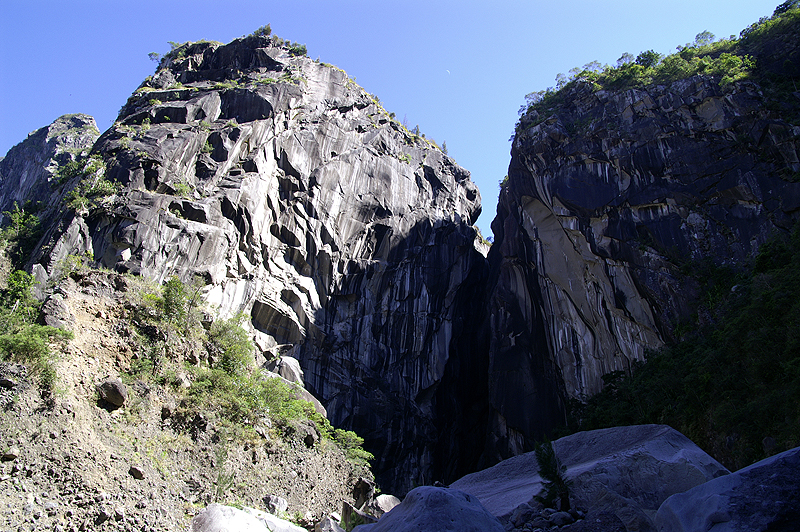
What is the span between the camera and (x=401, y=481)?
102 ft

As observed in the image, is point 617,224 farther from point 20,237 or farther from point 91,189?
point 20,237

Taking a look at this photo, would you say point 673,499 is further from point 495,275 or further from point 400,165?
point 400,165

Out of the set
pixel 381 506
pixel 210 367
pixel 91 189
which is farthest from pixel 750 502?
pixel 91 189

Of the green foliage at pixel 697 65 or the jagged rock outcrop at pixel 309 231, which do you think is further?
the green foliage at pixel 697 65

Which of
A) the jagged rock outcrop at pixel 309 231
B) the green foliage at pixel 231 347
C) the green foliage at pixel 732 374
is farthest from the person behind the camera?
the jagged rock outcrop at pixel 309 231

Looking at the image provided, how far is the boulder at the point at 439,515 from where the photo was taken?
7.19 metres

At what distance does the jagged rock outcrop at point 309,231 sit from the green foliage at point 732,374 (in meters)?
11.5

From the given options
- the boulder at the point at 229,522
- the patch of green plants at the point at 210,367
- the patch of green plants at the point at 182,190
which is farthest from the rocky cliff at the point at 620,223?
the boulder at the point at 229,522

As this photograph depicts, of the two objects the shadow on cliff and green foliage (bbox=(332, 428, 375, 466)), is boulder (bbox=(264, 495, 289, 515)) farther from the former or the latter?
the shadow on cliff

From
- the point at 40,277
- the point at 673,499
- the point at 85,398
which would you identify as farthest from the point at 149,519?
the point at 40,277

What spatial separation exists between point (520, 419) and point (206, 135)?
25.6 metres

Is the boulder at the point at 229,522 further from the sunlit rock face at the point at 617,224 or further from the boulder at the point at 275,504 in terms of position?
the sunlit rock face at the point at 617,224

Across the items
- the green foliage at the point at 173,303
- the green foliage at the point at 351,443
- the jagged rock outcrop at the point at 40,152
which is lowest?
the green foliage at the point at 351,443

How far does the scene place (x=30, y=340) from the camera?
13000mm
